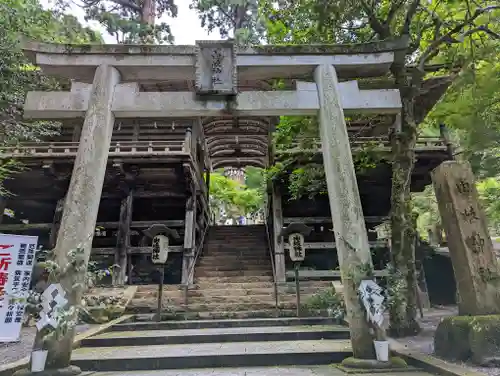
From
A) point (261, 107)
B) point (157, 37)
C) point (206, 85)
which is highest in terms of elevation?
point (157, 37)

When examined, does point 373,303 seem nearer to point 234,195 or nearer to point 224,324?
point 224,324

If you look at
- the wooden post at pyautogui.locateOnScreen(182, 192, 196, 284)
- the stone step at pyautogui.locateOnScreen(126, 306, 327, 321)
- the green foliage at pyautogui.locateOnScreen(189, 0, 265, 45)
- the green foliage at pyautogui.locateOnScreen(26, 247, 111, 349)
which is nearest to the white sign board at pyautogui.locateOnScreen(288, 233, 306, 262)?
the stone step at pyautogui.locateOnScreen(126, 306, 327, 321)

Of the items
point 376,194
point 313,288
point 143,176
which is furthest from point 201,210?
point 376,194

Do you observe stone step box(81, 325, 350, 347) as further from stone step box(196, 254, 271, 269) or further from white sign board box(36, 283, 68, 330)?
stone step box(196, 254, 271, 269)

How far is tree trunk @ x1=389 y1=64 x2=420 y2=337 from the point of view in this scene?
6.09m

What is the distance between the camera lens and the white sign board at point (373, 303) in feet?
13.9

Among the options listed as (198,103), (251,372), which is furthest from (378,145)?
(251,372)

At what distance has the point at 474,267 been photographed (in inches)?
182

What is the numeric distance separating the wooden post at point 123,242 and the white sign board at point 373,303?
8.67 m

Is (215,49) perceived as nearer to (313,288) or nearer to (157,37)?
(313,288)

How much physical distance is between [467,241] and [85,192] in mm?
5401

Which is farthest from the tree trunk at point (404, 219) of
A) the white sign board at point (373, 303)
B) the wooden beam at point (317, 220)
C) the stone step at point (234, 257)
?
the stone step at point (234, 257)

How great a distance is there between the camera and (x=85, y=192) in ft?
15.7

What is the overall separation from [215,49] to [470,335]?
551 cm
